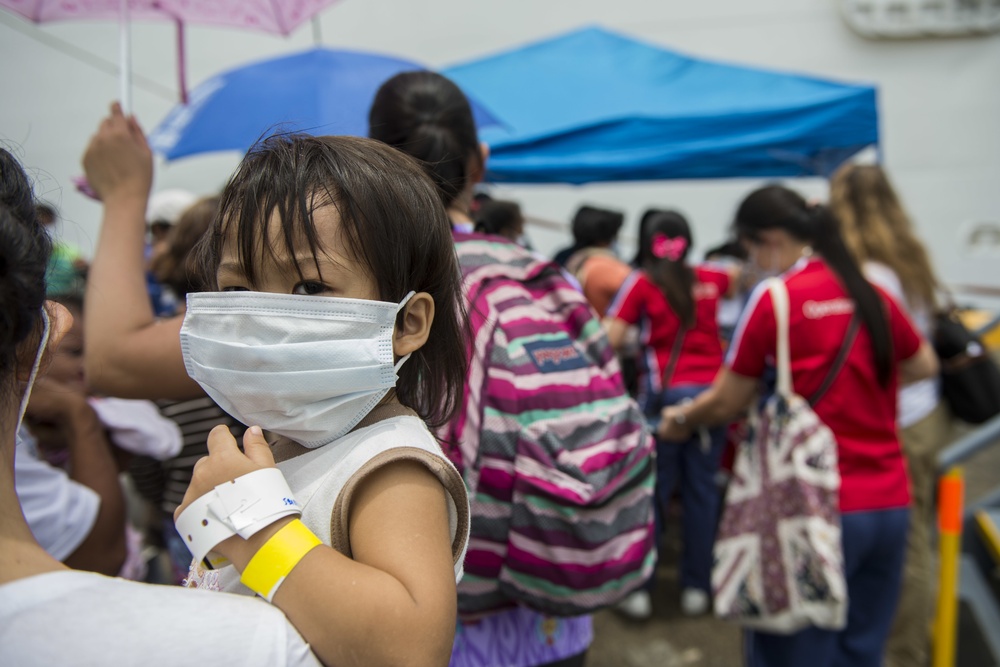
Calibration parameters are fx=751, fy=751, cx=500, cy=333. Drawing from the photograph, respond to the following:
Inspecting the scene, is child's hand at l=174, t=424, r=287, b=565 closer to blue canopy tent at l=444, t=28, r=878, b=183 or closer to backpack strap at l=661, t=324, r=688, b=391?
blue canopy tent at l=444, t=28, r=878, b=183

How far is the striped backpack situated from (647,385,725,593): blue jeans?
7.90 feet

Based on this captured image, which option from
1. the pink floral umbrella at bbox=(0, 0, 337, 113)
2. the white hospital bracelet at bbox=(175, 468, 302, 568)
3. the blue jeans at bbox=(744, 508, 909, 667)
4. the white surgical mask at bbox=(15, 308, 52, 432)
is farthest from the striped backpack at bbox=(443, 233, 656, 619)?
the pink floral umbrella at bbox=(0, 0, 337, 113)

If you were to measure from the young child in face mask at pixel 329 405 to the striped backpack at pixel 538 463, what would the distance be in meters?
0.38

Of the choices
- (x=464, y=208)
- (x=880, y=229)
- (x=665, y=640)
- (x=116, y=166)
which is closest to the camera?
(x=116, y=166)

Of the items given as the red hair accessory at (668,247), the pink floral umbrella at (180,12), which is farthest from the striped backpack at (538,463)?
the red hair accessory at (668,247)

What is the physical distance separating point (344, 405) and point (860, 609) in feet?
7.40

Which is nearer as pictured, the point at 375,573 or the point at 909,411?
the point at 375,573

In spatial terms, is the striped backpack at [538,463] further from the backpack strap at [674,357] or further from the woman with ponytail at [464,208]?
the backpack strap at [674,357]

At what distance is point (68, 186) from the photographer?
27.3ft

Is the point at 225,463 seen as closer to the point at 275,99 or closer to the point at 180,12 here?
the point at 180,12

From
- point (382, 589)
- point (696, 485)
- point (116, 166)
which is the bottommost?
point (696, 485)

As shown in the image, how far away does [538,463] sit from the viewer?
1388mm

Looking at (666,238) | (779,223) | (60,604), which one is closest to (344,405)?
(60,604)

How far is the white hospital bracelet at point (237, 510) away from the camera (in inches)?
30.1
